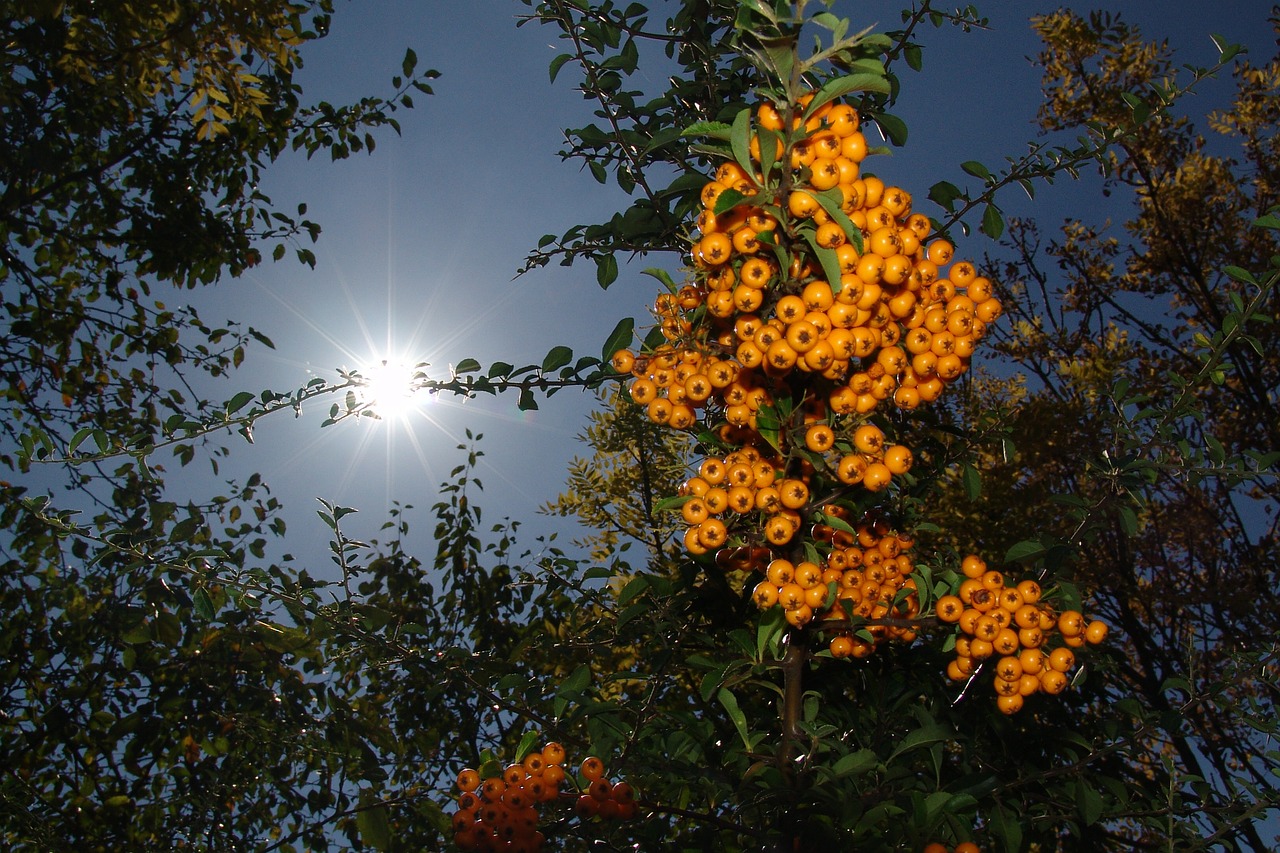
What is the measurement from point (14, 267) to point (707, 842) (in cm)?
594

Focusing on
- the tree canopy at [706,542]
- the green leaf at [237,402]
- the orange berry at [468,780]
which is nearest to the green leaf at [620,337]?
the tree canopy at [706,542]

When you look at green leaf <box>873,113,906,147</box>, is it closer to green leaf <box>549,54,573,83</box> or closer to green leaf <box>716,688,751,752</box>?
green leaf <box>549,54,573,83</box>

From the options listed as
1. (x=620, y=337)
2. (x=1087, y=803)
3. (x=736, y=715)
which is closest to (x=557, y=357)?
(x=620, y=337)

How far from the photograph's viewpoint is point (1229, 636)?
620 cm

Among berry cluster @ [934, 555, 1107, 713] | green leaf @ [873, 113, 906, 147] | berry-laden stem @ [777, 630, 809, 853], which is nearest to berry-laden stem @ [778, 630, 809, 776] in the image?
berry-laden stem @ [777, 630, 809, 853]

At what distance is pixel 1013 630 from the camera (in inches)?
82.4

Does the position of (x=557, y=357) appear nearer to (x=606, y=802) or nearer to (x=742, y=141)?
(x=742, y=141)

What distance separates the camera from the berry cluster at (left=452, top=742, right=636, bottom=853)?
2254 millimetres

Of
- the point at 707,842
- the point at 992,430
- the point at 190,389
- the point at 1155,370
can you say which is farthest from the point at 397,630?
the point at 1155,370

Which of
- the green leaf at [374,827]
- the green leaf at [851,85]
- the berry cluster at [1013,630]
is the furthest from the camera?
the green leaf at [374,827]

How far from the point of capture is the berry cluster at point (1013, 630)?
6.68ft

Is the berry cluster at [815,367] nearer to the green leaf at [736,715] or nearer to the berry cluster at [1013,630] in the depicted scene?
the berry cluster at [1013,630]

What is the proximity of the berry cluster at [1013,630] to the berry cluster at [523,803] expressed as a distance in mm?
1162

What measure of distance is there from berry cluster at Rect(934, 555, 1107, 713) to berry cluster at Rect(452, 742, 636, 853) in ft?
3.81
